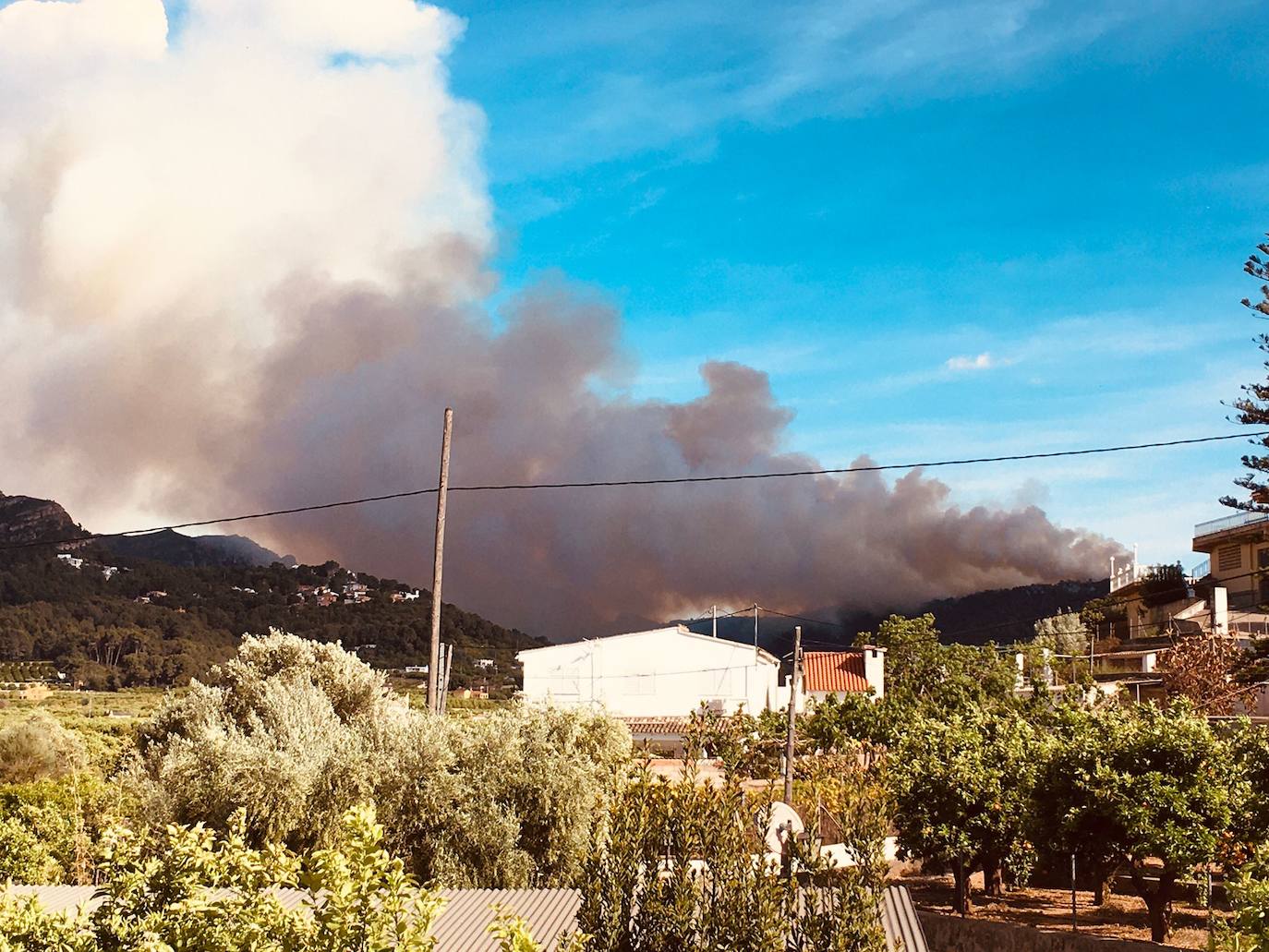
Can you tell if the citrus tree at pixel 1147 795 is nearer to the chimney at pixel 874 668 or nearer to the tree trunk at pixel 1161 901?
the tree trunk at pixel 1161 901

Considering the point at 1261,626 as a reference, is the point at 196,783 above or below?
below

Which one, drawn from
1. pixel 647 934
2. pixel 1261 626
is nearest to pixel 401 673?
pixel 1261 626

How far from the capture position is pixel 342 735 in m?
21.8

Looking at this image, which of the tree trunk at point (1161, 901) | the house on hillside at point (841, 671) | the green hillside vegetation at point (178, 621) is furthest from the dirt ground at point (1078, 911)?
the green hillside vegetation at point (178, 621)

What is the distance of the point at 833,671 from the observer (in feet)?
289

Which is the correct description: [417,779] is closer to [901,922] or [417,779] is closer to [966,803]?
[901,922]

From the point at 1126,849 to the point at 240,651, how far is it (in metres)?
19.9

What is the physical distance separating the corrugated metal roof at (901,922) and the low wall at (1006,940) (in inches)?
418

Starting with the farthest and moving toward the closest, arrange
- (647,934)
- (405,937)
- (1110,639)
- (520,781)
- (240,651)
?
(1110,639) < (240,651) < (520,781) < (647,934) < (405,937)

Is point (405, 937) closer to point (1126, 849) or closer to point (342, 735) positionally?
point (342, 735)

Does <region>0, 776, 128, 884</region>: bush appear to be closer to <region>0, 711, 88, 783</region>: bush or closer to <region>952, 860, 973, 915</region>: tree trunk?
<region>0, 711, 88, 783</region>: bush

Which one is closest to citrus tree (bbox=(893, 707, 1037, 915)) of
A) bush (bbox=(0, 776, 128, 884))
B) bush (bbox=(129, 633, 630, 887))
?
bush (bbox=(129, 633, 630, 887))

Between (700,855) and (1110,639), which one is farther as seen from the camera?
(1110,639)

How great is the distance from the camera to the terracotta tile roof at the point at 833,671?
3376 inches
